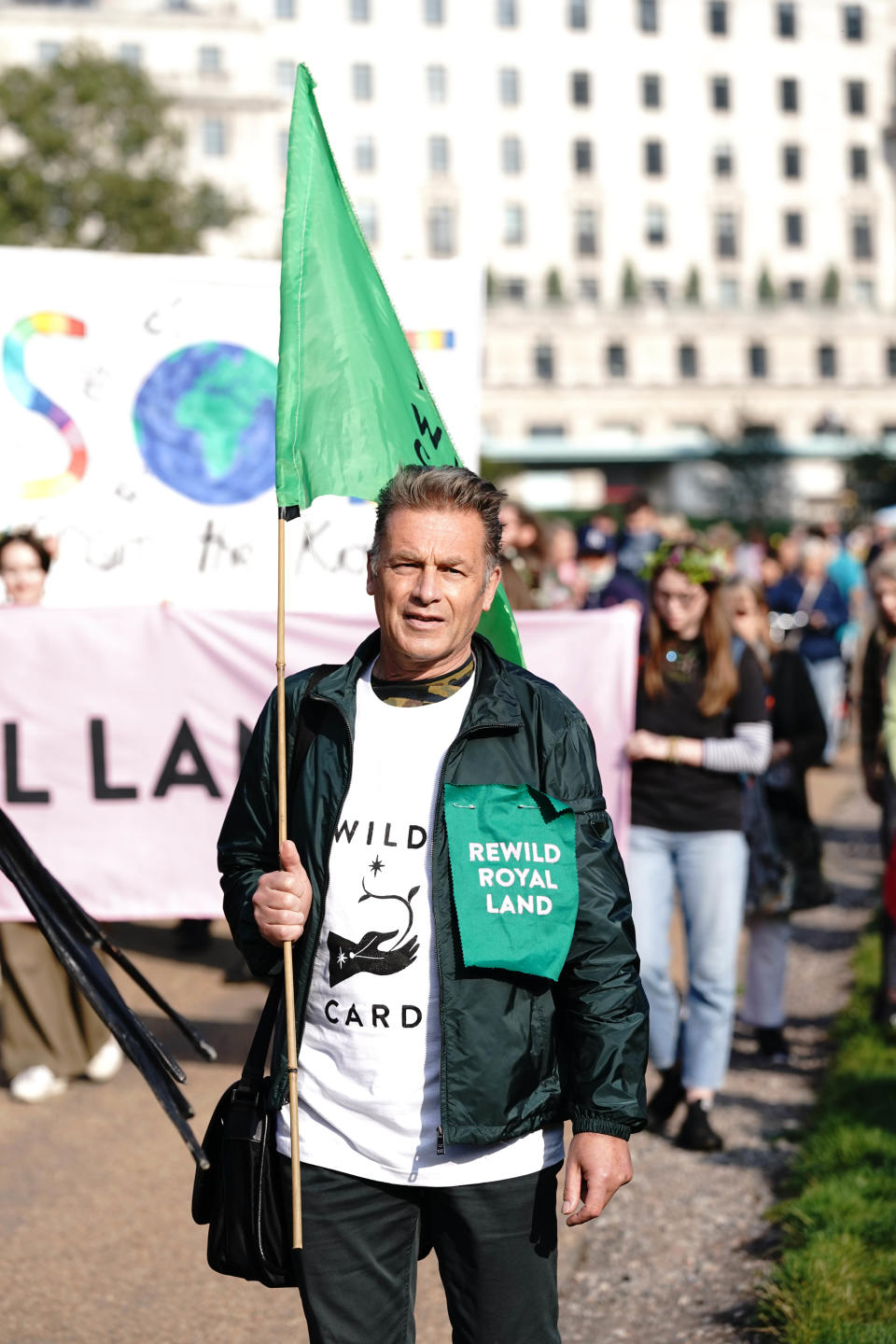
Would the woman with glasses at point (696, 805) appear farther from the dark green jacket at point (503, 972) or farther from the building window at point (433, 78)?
the building window at point (433, 78)

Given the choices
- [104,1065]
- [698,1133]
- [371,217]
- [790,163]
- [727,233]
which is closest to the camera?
[698,1133]

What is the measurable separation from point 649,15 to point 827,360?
20194 millimetres

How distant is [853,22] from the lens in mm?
90312

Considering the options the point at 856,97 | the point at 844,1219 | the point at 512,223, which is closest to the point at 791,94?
the point at 856,97

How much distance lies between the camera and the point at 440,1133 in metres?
2.68

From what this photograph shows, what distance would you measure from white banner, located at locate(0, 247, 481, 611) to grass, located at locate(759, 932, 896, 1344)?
2506 mm

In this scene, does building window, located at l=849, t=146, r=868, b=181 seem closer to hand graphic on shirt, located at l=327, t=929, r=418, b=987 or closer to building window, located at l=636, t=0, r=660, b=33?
building window, located at l=636, t=0, r=660, b=33

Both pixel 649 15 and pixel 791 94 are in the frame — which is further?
pixel 791 94

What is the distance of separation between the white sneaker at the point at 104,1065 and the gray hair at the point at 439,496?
375 centimetres

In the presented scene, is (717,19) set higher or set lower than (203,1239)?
higher

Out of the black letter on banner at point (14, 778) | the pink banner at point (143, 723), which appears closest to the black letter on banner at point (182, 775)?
the pink banner at point (143, 723)

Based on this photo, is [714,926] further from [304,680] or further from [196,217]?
[196,217]

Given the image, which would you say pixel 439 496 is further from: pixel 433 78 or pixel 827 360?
pixel 827 360

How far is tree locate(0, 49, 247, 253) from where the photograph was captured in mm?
40812
